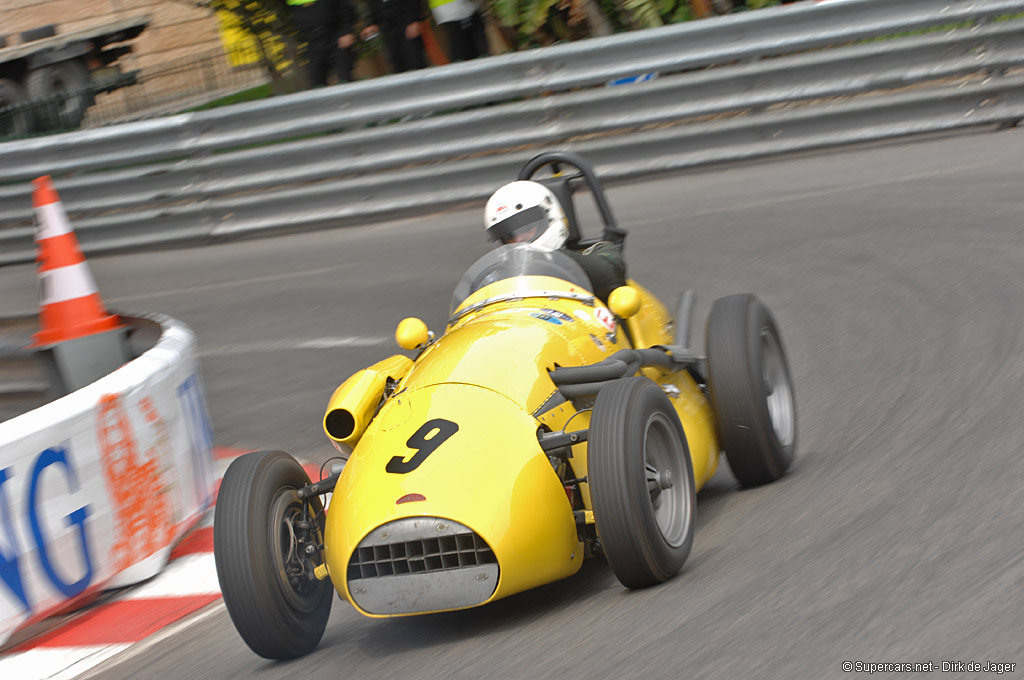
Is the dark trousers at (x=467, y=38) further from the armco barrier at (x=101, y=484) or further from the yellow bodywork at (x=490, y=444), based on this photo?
the yellow bodywork at (x=490, y=444)

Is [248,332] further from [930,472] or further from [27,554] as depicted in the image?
[930,472]

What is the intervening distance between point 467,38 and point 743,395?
845 centimetres

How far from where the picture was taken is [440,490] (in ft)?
11.9

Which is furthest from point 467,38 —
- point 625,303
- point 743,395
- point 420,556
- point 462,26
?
point 420,556

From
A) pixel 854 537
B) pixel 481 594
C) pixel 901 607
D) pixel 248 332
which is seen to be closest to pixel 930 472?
pixel 854 537

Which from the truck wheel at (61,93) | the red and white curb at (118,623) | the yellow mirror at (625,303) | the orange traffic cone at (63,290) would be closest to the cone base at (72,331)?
the orange traffic cone at (63,290)

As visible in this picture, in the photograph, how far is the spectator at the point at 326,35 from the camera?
40.8 ft

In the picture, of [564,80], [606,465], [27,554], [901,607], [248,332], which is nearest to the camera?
[901,607]

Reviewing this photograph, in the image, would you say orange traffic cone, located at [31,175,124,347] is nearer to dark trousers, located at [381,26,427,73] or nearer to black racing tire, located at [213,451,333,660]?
black racing tire, located at [213,451,333,660]

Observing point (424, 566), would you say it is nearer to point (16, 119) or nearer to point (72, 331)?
point (72, 331)

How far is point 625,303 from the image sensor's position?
4.70m

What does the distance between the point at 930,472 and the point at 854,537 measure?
2.04ft

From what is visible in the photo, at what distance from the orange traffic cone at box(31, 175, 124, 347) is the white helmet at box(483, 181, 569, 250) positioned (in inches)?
80.0

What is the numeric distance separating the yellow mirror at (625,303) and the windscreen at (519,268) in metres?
0.25
